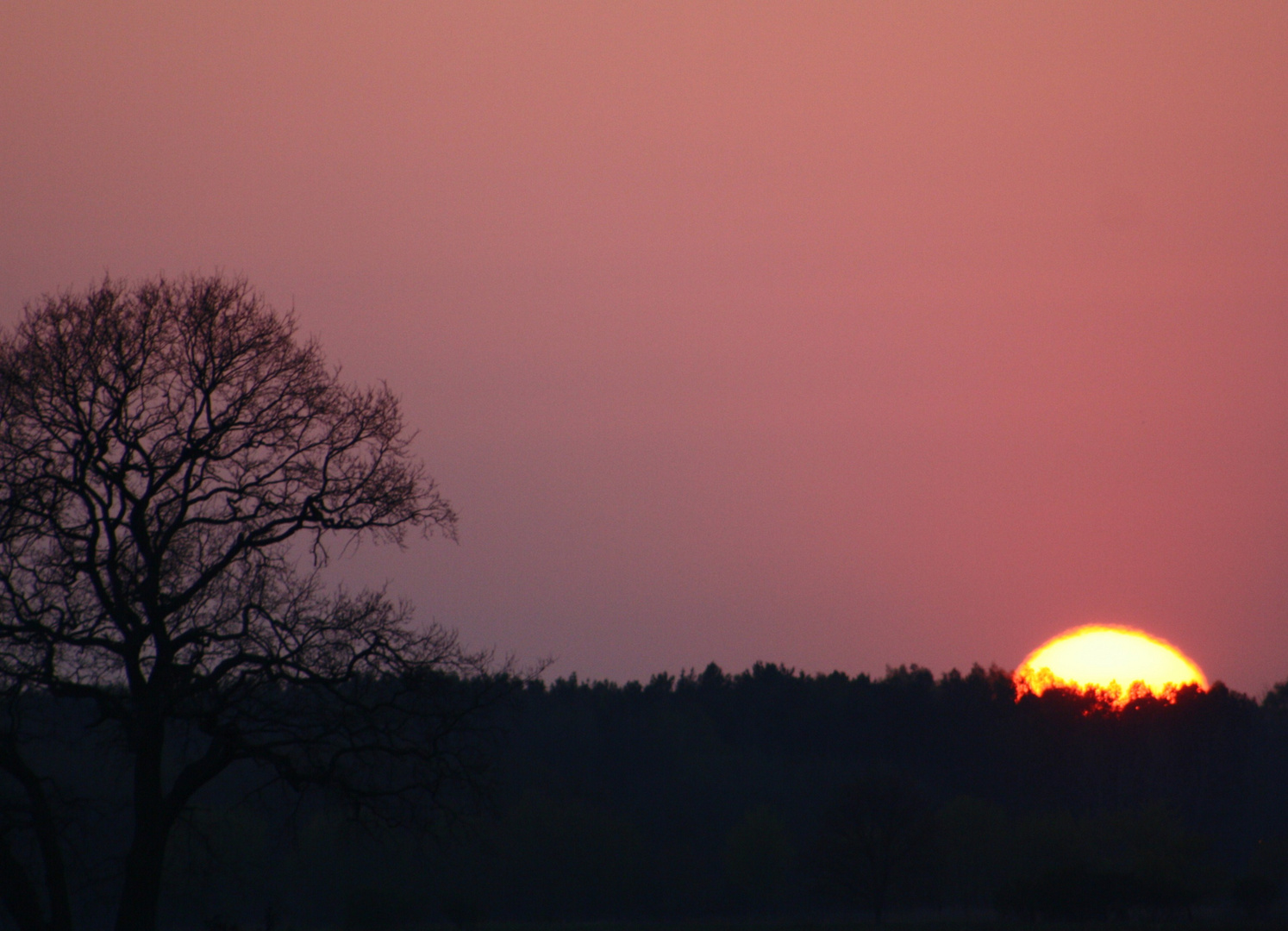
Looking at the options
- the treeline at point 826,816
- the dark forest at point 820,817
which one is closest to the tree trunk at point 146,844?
the dark forest at point 820,817

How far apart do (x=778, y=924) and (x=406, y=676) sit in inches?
2092

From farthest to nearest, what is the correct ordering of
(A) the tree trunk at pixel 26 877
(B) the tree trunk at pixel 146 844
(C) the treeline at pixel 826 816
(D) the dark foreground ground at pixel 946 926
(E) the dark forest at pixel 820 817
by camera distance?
(C) the treeline at pixel 826 816, (E) the dark forest at pixel 820 817, (D) the dark foreground ground at pixel 946 926, (B) the tree trunk at pixel 146 844, (A) the tree trunk at pixel 26 877

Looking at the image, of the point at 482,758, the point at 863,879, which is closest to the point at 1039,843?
the point at 863,879

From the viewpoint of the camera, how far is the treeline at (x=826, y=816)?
211ft

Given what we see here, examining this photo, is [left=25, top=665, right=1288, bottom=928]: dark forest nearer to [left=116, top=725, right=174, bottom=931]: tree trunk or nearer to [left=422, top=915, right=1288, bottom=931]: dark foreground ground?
[left=422, top=915, right=1288, bottom=931]: dark foreground ground

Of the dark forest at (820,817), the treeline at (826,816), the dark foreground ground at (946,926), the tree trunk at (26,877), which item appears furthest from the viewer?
the treeline at (826,816)

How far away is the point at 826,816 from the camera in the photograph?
226 feet

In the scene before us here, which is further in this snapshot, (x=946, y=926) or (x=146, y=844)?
(x=946, y=926)

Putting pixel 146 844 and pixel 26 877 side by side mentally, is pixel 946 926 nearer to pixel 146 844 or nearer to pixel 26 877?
pixel 146 844

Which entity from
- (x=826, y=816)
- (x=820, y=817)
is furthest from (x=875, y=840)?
(x=820, y=817)

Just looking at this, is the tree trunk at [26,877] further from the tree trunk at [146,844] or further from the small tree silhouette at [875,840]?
the small tree silhouette at [875,840]

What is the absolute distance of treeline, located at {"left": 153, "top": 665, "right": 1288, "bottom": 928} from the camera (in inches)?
2537

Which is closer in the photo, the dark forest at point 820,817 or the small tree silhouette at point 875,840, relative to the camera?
the dark forest at point 820,817

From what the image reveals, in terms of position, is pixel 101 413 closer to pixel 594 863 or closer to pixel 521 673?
pixel 521 673
